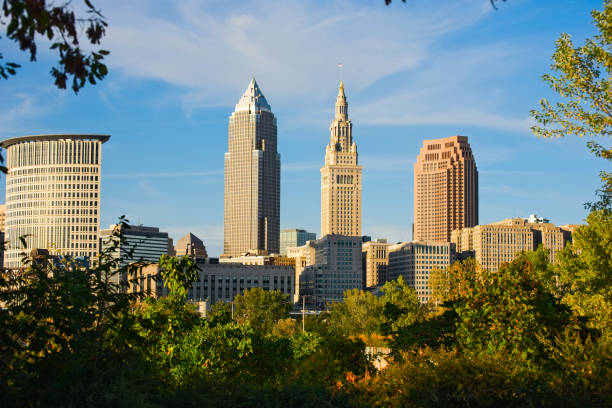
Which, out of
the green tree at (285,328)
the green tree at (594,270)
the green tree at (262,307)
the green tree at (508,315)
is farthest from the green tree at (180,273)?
the green tree at (262,307)

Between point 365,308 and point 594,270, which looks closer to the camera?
point 594,270

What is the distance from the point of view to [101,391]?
15.0 m

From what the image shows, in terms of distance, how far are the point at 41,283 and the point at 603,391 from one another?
13.9m

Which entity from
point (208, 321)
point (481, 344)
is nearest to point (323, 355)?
point (481, 344)

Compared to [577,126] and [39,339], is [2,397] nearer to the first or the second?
[39,339]

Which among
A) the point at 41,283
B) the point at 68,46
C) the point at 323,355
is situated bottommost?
the point at 323,355

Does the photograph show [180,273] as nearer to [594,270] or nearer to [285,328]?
[594,270]

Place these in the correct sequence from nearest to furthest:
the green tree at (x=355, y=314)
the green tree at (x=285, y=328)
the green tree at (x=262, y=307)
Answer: the green tree at (x=355, y=314) < the green tree at (x=285, y=328) < the green tree at (x=262, y=307)

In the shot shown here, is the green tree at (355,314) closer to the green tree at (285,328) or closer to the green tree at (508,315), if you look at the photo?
the green tree at (285,328)

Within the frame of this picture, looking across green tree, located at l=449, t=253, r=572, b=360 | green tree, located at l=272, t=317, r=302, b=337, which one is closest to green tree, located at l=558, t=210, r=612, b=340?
green tree, located at l=449, t=253, r=572, b=360

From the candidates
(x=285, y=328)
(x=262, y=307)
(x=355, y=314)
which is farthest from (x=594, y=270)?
(x=262, y=307)

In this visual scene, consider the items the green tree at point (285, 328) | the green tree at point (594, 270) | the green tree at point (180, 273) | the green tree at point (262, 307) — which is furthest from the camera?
the green tree at point (262, 307)

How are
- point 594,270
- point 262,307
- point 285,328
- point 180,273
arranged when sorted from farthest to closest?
point 262,307
point 285,328
point 594,270
point 180,273

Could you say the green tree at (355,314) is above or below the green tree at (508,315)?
below
